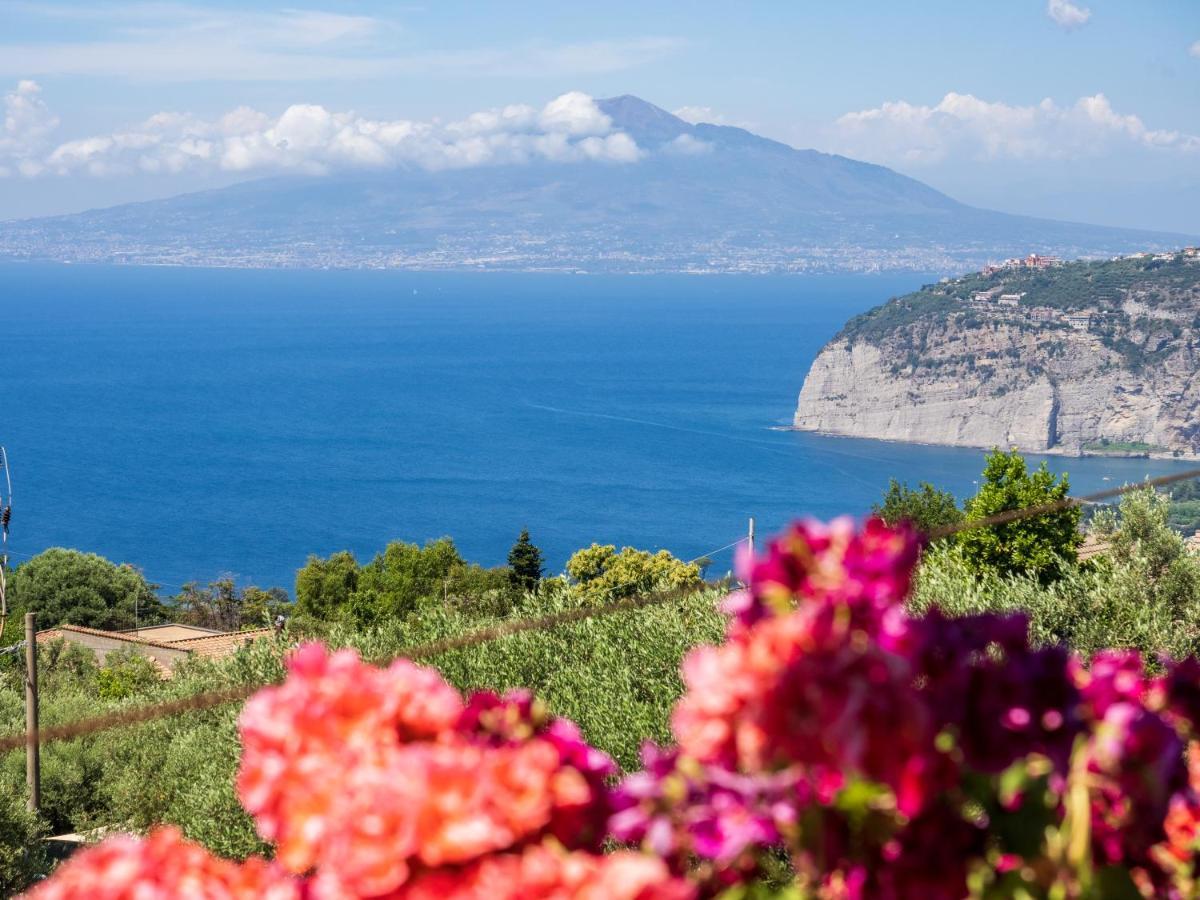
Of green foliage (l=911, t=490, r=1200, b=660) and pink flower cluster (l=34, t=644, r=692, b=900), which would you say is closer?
pink flower cluster (l=34, t=644, r=692, b=900)

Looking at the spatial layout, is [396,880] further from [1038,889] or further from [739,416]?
[739,416]

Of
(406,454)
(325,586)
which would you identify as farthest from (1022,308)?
(325,586)

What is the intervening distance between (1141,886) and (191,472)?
101139 mm

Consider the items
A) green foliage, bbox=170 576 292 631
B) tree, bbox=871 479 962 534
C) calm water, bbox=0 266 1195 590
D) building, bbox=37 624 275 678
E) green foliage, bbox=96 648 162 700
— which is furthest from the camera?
calm water, bbox=0 266 1195 590

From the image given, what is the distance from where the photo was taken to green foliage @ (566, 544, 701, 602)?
34.0 m

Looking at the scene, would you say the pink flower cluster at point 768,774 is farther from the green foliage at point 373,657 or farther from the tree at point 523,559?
the tree at point 523,559

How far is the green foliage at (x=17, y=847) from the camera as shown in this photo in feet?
38.0

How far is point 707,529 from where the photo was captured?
8325cm

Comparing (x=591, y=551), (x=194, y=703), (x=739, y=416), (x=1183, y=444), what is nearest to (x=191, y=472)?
(x=739, y=416)

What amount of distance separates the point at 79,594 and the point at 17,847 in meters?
34.1

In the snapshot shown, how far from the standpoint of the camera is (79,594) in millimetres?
43688

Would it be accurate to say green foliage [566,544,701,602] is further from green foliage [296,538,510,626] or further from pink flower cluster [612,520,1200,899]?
pink flower cluster [612,520,1200,899]

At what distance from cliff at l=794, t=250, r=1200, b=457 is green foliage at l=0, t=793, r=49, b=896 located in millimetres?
114351

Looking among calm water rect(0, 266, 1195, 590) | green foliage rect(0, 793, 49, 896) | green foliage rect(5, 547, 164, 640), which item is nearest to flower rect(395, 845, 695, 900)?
green foliage rect(0, 793, 49, 896)
